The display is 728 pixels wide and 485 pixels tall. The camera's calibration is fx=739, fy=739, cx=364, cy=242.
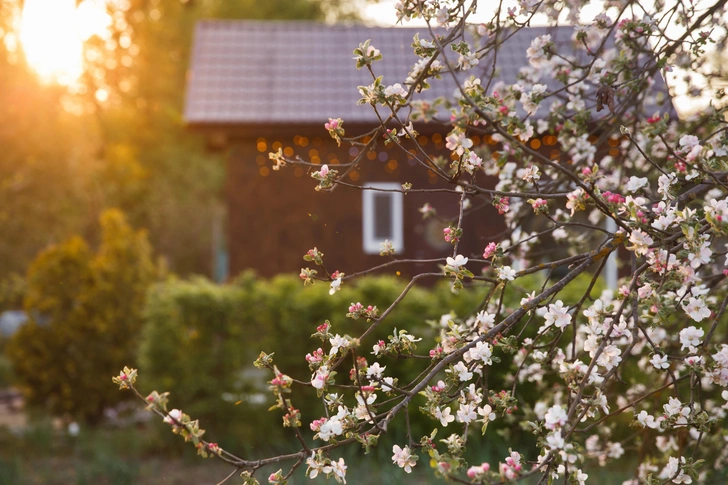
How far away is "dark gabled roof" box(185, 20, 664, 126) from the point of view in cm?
902

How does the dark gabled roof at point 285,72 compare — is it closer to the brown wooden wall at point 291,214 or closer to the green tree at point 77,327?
the brown wooden wall at point 291,214

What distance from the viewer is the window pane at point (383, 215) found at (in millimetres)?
9641

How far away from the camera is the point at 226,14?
2434cm

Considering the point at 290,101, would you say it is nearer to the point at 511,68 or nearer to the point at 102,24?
the point at 511,68

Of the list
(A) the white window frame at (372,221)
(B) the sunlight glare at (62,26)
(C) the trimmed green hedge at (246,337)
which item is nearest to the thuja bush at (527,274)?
(B) the sunlight glare at (62,26)

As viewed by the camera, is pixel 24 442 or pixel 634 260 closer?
pixel 634 260

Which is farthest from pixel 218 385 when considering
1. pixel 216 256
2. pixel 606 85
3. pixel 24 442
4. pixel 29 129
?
pixel 216 256

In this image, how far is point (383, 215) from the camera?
9.68 m

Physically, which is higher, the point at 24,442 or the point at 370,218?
the point at 370,218

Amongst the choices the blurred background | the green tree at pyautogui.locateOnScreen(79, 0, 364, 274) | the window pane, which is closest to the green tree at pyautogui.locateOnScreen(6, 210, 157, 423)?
the blurred background

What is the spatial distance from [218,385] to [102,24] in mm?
2969

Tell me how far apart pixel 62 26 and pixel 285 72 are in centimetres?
449

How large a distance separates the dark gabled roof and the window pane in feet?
4.01

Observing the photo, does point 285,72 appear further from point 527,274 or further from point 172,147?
point 172,147
